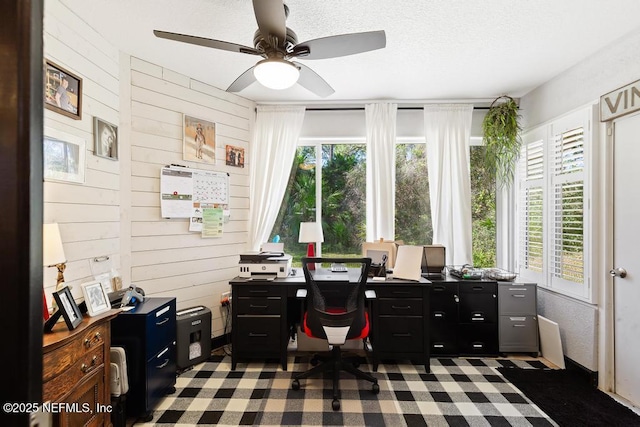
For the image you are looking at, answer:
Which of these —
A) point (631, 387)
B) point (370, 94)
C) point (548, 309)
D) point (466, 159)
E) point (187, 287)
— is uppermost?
point (370, 94)

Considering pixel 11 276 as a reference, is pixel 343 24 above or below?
above

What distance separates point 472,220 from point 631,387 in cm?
182

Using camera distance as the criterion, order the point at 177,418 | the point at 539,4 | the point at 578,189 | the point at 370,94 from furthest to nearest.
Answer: the point at 370,94, the point at 578,189, the point at 177,418, the point at 539,4

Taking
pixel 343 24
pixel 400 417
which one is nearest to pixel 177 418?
pixel 400 417

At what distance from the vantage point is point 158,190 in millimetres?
2771

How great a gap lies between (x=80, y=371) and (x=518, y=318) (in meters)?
3.47

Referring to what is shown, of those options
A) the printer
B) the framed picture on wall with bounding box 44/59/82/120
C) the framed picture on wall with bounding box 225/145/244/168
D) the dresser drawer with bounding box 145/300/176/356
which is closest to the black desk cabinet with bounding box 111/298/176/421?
the dresser drawer with bounding box 145/300/176/356

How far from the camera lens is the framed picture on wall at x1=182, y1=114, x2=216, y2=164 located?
2.93 meters

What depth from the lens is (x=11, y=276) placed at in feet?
1.22

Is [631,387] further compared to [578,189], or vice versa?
[578,189]

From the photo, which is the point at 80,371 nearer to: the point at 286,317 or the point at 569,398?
the point at 286,317

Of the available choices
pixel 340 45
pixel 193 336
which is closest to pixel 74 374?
pixel 193 336

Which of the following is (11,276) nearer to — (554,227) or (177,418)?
(177,418)

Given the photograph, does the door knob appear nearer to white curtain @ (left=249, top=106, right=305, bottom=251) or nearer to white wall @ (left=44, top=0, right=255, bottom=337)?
white curtain @ (left=249, top=106, right=305, bottom=251)
